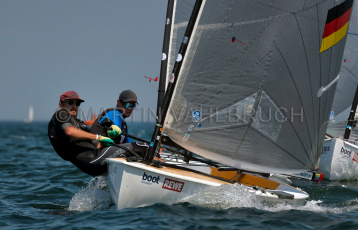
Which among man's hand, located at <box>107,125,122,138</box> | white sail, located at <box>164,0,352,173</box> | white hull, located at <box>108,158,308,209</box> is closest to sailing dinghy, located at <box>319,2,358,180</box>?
white sail, located at <box>164,0,352,173</box>

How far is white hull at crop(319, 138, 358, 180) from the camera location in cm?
925

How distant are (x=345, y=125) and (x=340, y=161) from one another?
196 centimetres

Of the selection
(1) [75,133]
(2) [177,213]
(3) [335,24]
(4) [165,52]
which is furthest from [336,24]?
(1) [75,133]

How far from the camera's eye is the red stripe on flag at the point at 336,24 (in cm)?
532

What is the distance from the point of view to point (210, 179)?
479 cm

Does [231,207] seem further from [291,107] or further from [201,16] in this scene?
[201,16]

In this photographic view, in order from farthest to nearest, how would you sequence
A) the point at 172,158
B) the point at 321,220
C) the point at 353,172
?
the point at 353,172
the point at 172,158
the point at 321,220

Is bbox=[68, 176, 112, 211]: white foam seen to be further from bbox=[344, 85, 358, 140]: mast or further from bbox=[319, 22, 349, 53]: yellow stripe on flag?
bbox=[344, 85, 358, 140]: mast

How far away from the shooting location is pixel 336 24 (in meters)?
5.39

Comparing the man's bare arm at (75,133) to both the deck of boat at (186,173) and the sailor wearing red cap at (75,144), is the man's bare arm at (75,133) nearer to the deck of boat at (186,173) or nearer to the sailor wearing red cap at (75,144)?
the sailor wearing red cap at (75,144)

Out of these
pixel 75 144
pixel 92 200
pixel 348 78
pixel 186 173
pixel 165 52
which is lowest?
pixel 92 200

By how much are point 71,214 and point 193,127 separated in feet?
5.99

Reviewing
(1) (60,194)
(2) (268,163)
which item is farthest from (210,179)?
(1) (60,194)

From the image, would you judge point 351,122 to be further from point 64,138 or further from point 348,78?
point 64,138
